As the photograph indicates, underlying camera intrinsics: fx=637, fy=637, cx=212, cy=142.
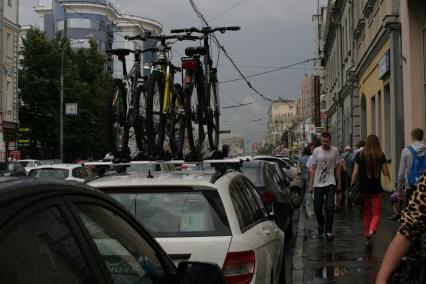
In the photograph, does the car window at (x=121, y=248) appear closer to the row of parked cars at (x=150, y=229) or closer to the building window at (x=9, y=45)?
the row of parked cars at (x=150, y=229)

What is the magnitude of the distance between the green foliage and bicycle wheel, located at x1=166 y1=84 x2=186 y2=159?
1501 inches

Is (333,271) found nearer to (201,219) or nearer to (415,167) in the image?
(415,167)

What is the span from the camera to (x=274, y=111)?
14212 cm

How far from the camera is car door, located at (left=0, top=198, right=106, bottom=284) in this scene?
1.73m

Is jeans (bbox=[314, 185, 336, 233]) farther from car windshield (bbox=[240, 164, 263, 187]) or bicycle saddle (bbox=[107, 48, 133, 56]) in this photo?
bicycle saddle (bbox=[107, 48, 133, 56])

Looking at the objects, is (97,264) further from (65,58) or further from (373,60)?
(65,58)

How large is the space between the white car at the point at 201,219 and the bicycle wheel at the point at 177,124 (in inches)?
125

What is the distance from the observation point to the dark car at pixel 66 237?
5.80ft

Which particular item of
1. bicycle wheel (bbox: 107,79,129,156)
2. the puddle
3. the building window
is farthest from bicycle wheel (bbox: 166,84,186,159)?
the building window

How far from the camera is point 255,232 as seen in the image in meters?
5.11

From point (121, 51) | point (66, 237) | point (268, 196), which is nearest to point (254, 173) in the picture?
point (268, 196)

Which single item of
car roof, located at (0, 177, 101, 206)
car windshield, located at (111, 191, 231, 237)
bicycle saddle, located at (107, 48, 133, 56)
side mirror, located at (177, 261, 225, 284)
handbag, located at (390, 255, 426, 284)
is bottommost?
handbag, located at (390, 255, 426, 284)

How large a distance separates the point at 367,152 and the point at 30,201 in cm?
872

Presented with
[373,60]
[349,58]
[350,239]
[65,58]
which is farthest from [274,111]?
[350,239]
